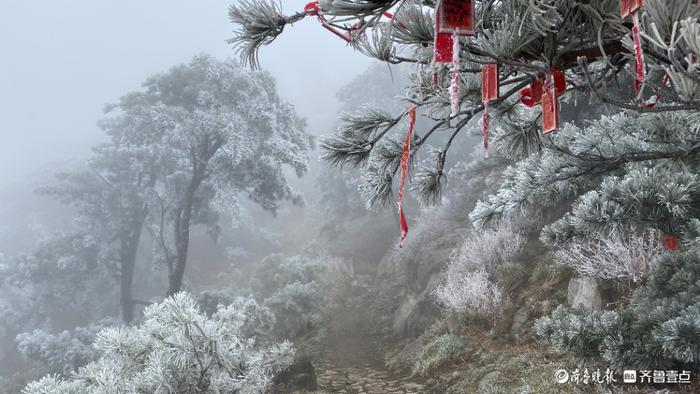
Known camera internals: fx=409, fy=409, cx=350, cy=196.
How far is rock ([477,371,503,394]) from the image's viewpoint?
16.3ft

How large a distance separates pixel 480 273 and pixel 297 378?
3858 mm

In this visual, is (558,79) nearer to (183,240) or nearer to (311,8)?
(311,8)

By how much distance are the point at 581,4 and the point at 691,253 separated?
8.80 feet

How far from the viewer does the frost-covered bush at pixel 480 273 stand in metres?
7.13

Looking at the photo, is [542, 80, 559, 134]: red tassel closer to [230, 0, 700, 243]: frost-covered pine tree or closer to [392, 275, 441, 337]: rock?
[230, 0, 700, 243]: frost-covered pine tree

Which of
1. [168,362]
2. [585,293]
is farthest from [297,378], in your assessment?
[585,293]

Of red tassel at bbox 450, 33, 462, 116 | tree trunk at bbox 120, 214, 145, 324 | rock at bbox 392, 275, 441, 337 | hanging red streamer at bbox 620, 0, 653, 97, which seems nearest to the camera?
hanging red streamer at bbox 620, 0, 653, 97

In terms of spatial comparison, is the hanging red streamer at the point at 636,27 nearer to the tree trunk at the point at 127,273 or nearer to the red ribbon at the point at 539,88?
the red ribbon at the point at 539,88

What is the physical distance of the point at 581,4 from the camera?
1688 millimetres

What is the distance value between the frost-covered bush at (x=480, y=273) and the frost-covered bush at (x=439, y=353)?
0.69 meters

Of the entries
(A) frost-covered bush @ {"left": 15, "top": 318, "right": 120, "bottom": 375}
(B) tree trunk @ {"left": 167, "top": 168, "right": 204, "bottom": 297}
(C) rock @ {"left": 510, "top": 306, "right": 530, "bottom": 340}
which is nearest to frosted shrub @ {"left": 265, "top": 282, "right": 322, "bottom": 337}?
(B) tree trunk @ {"left": 167, "top": 168, "right": 204, "bottom": 297}

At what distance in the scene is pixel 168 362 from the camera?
4684 mm

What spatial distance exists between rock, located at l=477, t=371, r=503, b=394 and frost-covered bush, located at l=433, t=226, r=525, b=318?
1710 millimetres

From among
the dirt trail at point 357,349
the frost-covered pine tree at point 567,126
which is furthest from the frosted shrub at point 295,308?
the frost-covered pine tree at point 567,126
